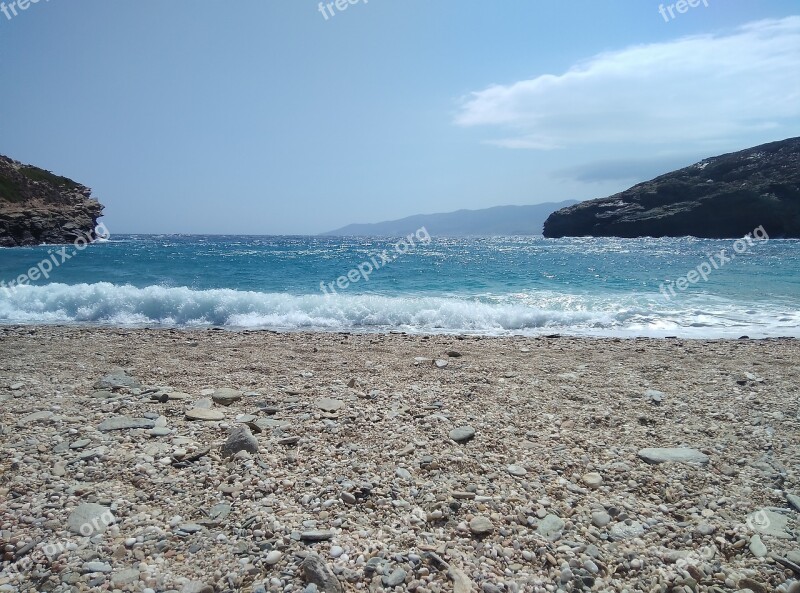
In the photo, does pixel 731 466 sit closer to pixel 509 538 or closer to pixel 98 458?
pixel 509 538

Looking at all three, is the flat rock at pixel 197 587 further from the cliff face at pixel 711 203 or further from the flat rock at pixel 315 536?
the cliff face at pixel 711 203

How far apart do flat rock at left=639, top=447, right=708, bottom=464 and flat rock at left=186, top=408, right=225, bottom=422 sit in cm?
450

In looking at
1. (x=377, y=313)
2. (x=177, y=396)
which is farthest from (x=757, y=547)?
(x=377, y=313)

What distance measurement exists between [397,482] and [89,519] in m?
2.26

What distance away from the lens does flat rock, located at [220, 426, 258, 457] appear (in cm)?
430

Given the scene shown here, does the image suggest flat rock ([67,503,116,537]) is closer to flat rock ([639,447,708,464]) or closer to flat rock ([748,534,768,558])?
flat rock ([748,534,768,558])

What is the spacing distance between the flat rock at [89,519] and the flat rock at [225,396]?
8.08 ft

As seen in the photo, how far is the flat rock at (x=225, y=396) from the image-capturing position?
5.88 meters

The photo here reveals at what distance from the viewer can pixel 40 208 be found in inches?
2495

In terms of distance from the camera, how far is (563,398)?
20.0ft

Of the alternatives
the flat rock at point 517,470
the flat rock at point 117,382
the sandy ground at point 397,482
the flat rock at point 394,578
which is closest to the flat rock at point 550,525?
the sandy ground at point 397,482

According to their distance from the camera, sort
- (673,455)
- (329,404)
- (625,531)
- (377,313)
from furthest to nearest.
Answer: (377,313) < (329,404) < (673,455) < (625,531)

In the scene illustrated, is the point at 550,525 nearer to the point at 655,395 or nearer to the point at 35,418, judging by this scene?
the point at 655,395

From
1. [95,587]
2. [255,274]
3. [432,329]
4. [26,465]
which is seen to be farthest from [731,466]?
[255,274]
